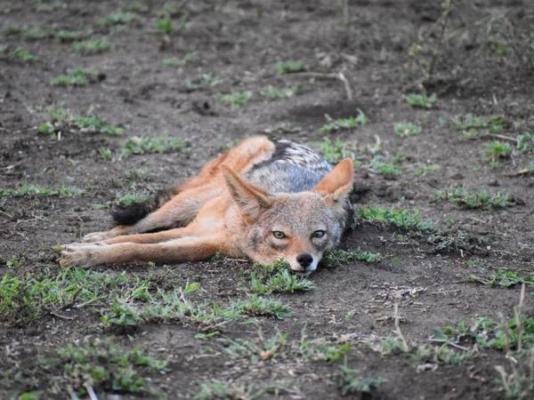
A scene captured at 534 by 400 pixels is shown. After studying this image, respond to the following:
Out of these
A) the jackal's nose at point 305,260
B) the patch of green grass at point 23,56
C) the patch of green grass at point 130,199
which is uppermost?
the patch of green grass at point 23,56

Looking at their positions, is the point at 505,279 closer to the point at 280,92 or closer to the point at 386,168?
the point at 386,168

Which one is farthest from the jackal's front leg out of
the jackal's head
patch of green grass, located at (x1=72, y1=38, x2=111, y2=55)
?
patch of green grass, located at (x1=72, y1=38, x2=111, y2=55)

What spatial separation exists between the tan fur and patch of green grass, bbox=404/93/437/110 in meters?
3.67

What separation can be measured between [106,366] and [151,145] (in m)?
4.96

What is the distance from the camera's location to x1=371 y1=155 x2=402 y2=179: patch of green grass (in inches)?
336

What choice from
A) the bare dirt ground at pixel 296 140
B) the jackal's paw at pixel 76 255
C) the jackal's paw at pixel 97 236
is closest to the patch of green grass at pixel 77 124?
the bare dirt ground at pixel 296 140

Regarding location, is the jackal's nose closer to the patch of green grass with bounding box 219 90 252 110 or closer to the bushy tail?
the bushy tail

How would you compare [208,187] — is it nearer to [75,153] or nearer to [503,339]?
[75,153]

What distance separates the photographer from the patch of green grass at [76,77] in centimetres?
1077

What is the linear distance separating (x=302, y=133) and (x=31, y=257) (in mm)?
4235

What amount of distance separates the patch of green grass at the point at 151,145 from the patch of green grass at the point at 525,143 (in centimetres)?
338

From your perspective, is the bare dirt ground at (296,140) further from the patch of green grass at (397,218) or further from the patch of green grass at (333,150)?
the patch of green grass at (333,150)

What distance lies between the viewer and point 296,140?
9.43 meters

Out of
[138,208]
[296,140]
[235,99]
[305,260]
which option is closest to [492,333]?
[305,260]
